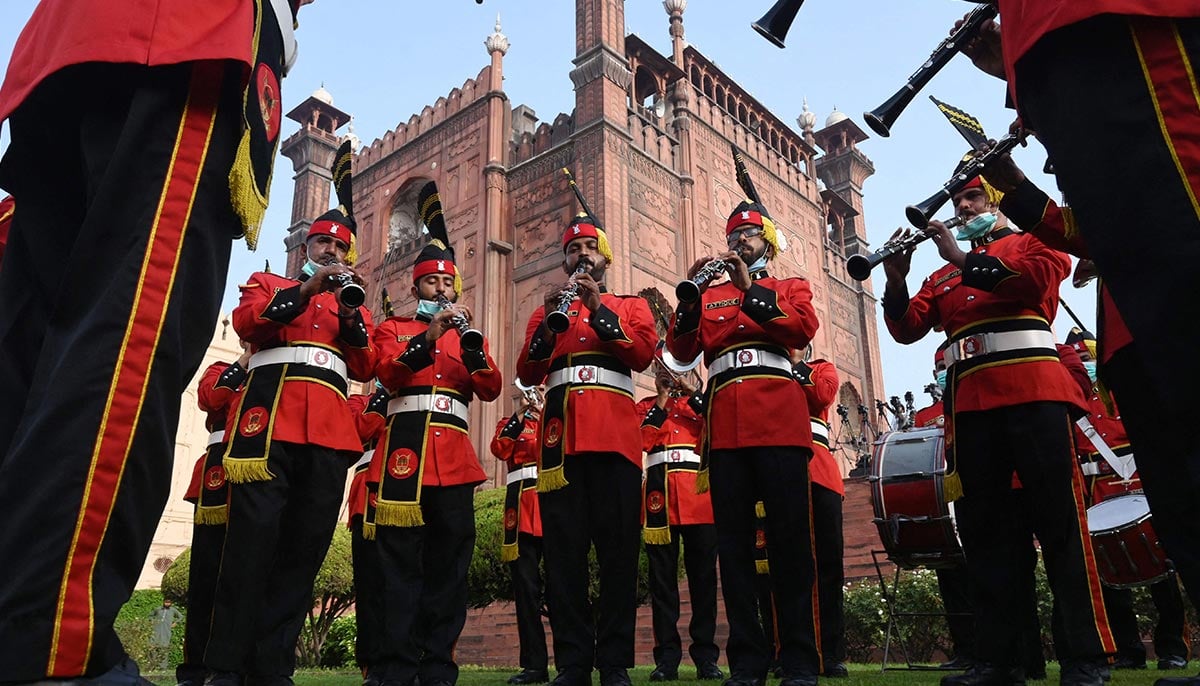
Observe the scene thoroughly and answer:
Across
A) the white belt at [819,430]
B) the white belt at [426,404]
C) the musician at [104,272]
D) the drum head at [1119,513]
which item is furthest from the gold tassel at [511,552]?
the musician at [104,272]

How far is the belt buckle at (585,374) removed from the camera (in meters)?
4.87

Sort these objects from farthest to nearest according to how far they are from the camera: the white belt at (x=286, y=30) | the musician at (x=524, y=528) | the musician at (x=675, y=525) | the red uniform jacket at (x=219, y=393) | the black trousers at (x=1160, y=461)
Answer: the musician at (x=524, y=528)
the musician at (x=675, y=525)
the red uniform jacket at (x=219, y=393)
the black trousers at (x=1160, y=461)
the white belt at (x=286, y=30)

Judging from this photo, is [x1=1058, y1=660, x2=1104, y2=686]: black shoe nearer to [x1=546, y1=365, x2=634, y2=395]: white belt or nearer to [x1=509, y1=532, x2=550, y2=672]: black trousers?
[x1=546, y1=365, x2=634, y2=395]: white belt

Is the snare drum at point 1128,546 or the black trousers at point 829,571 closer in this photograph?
the snare drum at point 1128,546

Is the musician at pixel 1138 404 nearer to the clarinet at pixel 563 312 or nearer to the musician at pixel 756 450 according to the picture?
the musician at pixel 756 450

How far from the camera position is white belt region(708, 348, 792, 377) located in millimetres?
4645

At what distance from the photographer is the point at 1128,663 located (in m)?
5.99

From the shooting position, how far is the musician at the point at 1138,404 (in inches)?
109

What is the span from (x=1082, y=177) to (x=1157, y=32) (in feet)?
1.12

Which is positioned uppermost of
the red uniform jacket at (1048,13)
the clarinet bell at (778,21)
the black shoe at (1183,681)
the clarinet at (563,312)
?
the clarinet bell at (778,21)

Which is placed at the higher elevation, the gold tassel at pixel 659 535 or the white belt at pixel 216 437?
the white belt at pixel 216 437

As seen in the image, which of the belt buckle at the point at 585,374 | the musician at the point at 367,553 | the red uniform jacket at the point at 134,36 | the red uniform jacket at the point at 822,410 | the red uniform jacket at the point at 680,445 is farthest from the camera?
the red uniform jacket at the point at 680,445

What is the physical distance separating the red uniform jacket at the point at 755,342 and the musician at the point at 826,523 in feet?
3.08

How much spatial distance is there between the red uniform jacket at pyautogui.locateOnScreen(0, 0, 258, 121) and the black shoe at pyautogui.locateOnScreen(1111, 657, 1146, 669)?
6472mm
